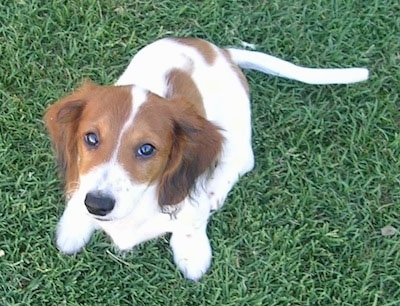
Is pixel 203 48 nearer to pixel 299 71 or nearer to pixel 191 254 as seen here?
pixel 299 71

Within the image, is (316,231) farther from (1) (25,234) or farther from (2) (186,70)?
(1) (25,234)

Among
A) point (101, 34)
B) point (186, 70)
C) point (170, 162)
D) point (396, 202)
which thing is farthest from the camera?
point (101, 34)

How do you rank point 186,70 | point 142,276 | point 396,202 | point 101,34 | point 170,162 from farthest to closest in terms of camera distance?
1. point 101,34
2. point 396,202
3. point 142,276
4. point 186,70
5. point 170,162

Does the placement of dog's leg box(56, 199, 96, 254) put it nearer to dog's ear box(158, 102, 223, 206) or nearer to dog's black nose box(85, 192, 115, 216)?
dog's ear box(158, 102, 223, 206)

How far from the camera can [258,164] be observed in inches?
183

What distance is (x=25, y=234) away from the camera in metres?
4.34

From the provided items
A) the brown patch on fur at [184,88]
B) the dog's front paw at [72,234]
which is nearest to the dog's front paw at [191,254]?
the dog's front paw at [72,234]

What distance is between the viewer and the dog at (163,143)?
3361 millimetres

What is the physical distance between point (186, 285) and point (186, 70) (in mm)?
1080

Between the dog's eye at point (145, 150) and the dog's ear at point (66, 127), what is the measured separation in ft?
1.14

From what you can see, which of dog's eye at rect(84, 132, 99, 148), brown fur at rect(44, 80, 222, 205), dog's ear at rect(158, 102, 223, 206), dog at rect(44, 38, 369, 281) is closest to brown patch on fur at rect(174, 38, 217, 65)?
dog at rect(44, 38, 369, 281)

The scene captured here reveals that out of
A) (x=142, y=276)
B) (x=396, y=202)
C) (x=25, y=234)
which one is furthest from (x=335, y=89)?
(x=25, y=234)

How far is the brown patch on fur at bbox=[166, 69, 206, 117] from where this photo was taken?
154 inches

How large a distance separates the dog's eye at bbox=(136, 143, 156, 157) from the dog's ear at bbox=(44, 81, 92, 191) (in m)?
0.35
